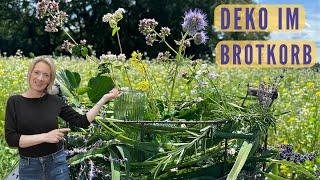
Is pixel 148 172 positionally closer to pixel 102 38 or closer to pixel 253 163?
pixel 253 163

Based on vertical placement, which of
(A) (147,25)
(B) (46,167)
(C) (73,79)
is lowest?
(B) (46,167)

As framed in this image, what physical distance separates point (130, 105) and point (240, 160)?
319mm

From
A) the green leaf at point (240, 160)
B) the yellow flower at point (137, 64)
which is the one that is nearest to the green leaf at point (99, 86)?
the yellow flower at point (137, 64)

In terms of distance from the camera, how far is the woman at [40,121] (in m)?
1.59

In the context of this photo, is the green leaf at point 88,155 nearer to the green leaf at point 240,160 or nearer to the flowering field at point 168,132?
the flowering field at point 168,132

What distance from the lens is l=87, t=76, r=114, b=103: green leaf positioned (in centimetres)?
179

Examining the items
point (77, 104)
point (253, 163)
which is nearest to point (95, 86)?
point (77, 104)

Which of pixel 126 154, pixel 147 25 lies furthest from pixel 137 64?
pixel 126 154

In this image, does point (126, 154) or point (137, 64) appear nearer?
point (126, 154)

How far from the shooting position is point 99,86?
1807mm

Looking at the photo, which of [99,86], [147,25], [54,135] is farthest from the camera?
[147,25]

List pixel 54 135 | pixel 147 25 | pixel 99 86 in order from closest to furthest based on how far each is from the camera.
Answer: pixel 54 135 → pixel 99 86 → pixel 147 25

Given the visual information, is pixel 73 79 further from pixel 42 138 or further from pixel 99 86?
pixel 42 138

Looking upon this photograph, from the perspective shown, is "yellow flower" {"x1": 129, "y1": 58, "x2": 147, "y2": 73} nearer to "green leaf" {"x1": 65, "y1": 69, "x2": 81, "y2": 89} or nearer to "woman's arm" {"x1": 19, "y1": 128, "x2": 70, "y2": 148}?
"green leaf" {"x1": 65, "y1": 69, "x2": 81, "y2": 89}
